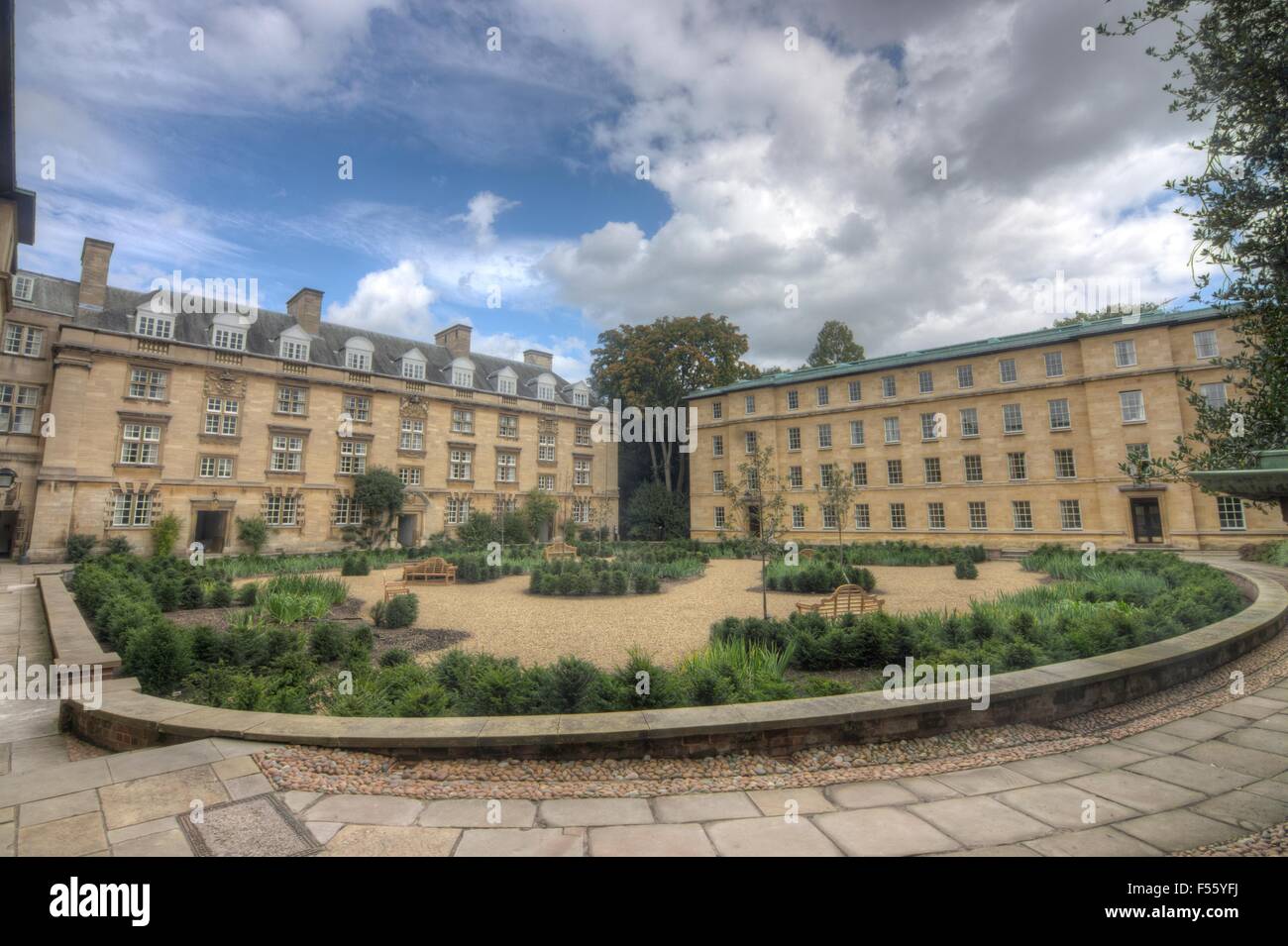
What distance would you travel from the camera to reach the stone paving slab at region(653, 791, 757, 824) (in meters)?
3.52

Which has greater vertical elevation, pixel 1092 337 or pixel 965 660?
pixel 1092 337

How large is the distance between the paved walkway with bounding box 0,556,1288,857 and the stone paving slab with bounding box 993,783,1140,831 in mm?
12

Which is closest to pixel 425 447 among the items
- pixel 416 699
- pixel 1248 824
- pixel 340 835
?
pixel 416 699

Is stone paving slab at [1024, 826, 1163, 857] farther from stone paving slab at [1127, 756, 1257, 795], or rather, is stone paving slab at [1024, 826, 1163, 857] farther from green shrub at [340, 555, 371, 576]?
green shrub at [340, 555, 371, 576]

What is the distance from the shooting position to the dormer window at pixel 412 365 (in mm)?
35875

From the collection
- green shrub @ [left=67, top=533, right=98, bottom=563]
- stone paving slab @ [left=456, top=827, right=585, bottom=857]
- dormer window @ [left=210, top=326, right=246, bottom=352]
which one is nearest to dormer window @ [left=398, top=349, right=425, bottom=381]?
dormer window @ [left=210, top=326, right=246, bottom=352]

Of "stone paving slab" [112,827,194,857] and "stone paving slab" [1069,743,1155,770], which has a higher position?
"stone paving slab" [112,827,194,857]

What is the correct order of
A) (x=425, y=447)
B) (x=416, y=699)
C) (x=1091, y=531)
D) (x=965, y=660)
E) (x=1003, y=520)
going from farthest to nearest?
(x=425, y=447) → (x=1003, y=520) → (x=1091, y=531) → (x=965, y=660) → (x=416, y=699)

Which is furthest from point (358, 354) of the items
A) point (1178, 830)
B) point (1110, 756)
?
point (1178, 830)

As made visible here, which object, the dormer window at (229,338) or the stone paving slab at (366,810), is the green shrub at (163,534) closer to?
the dormer window at (229,338)

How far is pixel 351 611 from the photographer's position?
13086mm
